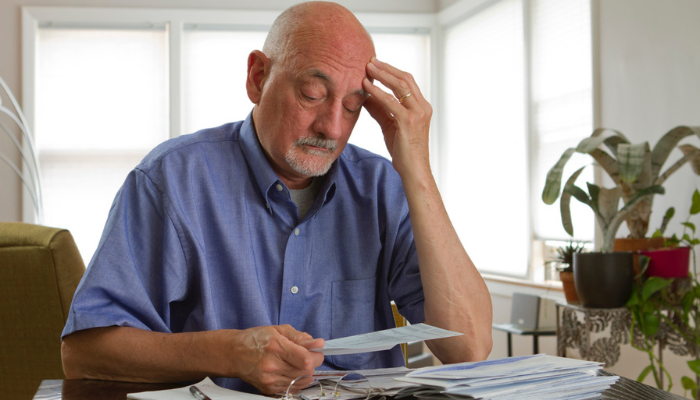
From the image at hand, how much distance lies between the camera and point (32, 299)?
60.0 inches

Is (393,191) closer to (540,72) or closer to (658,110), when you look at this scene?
(658,110)

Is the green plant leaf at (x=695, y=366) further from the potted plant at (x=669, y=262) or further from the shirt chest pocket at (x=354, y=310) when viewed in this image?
the shirt chest pocket at (x=354, y=310)

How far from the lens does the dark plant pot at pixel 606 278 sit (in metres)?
2.23

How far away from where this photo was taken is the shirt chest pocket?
4.11 ft

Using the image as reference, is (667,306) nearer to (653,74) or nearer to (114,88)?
(653,74)

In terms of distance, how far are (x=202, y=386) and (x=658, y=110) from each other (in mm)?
2866

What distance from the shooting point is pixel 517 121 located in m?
4.41

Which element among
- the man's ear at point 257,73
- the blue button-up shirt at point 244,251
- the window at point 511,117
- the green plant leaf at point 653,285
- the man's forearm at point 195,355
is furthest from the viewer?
the window at point 511,117

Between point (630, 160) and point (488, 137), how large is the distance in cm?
249

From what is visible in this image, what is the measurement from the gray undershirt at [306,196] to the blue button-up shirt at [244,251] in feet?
0.15

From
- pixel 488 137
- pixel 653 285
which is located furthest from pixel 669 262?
pixel 488 137

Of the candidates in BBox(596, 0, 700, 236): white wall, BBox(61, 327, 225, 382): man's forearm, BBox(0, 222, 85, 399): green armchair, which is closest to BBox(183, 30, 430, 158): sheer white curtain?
BBox(596, 0, 700, 236): white wall

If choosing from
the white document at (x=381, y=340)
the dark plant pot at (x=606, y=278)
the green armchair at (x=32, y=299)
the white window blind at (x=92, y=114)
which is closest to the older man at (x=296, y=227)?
the white document at (x=381, y=340)

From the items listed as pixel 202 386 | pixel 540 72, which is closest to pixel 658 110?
pixel 540 72
